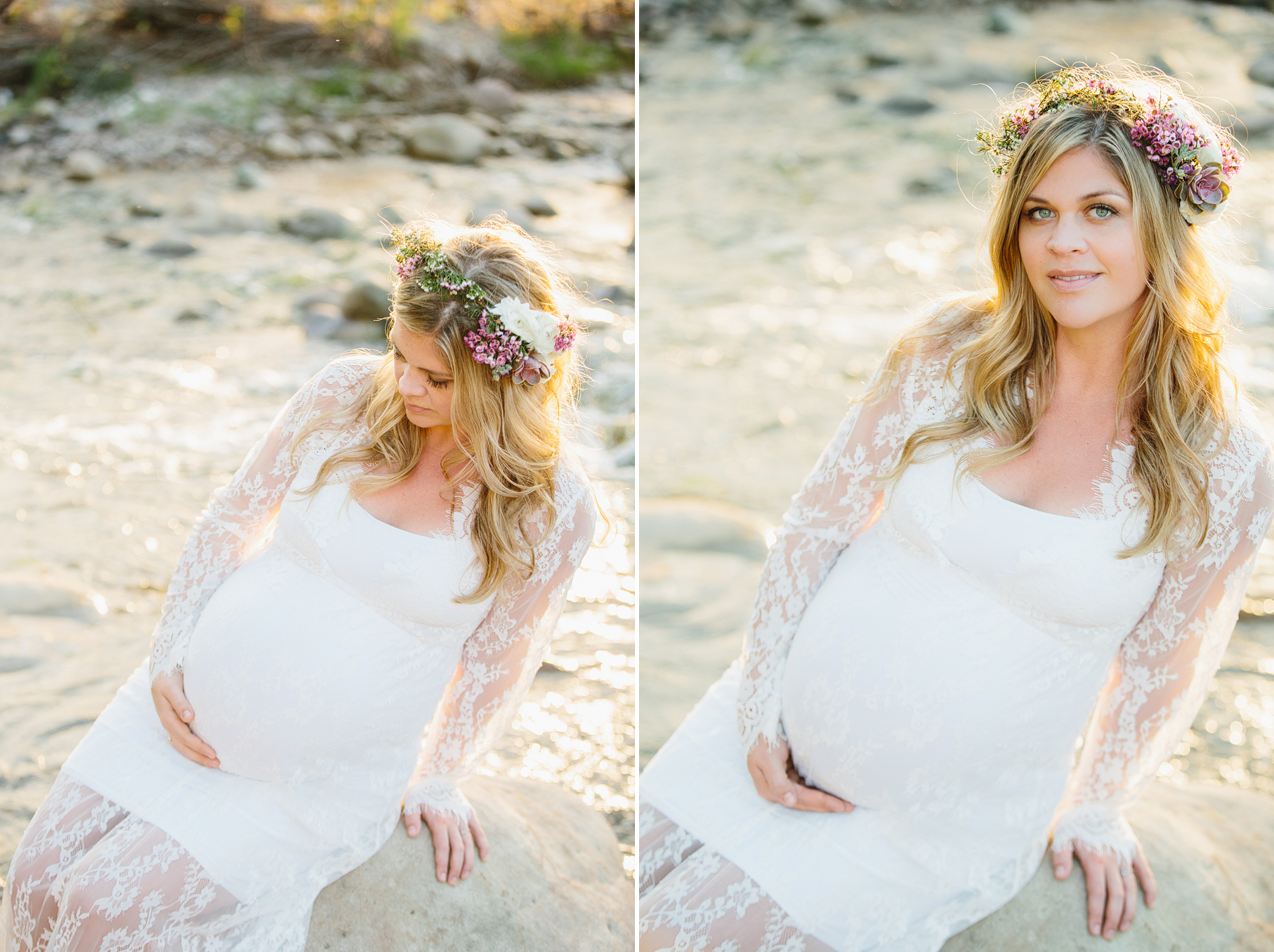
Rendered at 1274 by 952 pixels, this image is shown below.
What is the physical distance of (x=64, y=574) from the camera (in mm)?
4328

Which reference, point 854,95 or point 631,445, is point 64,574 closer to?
point 631,445

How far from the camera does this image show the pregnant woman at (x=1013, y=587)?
6.84ft

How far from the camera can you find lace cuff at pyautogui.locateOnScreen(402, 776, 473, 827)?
8.03ft

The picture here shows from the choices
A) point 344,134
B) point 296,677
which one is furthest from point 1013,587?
point 344,134

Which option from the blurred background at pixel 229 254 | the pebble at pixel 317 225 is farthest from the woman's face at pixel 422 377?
the pebble at pixel 317 225

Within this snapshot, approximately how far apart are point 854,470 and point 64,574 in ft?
10.8

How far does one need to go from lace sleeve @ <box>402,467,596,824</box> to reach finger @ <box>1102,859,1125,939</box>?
1215 mm

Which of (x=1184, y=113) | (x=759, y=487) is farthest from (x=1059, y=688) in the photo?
(x=759, y=487)

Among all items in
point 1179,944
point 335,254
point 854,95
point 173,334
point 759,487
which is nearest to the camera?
point 1179,944

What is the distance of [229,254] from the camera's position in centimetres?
795

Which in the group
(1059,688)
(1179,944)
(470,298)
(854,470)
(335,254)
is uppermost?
(470,298)

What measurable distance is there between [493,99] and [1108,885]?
10.1 meters

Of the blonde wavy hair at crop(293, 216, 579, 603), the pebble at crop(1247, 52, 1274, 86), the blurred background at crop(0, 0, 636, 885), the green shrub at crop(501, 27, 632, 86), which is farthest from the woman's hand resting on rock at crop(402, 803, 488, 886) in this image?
the pebble at crop(1247, 52, 1274, 86)

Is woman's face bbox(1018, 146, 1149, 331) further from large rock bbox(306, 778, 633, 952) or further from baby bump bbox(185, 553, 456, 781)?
large rock bbox(306, 778, 633, 952)
